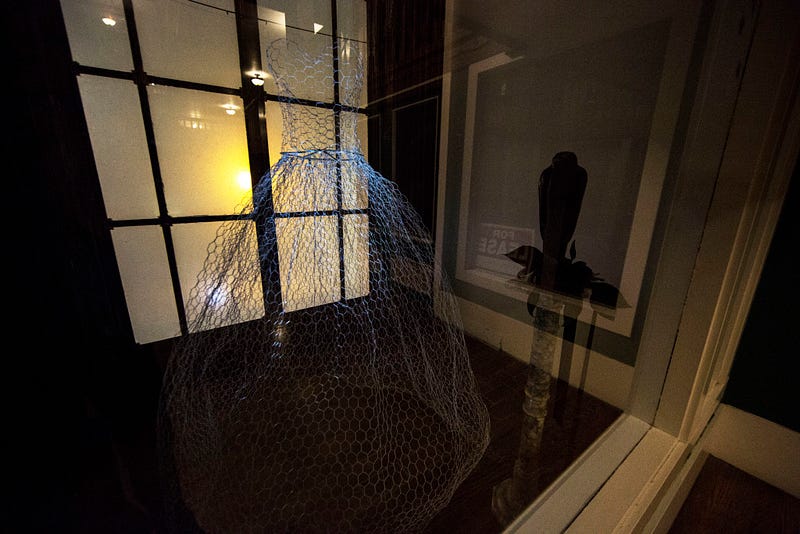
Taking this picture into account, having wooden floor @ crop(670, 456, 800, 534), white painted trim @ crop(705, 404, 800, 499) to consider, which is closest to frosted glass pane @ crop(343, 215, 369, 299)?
wooden floor @ crop(670, 456, 800, 534)

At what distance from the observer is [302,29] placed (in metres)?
0.43

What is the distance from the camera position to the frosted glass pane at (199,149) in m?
0.37

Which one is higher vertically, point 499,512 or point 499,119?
point 499,119

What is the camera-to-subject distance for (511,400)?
2.45 ft

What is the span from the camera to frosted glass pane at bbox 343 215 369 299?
1.84 ft

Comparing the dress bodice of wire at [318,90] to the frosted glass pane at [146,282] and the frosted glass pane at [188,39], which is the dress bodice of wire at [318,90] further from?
the frosted glass pane at [146,282]

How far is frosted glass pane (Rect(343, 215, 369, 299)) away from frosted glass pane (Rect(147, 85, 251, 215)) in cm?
19

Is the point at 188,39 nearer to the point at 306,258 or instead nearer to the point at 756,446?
the point at 306,258

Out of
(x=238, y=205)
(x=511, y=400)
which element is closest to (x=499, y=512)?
(x=511, y=400)

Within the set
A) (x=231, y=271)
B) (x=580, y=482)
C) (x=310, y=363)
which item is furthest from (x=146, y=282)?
(x=580, y=482)

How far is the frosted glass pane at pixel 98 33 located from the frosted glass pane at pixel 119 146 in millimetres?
19

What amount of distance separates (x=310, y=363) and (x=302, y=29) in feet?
2.50

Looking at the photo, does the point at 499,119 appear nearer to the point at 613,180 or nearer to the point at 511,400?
the point at 613,180

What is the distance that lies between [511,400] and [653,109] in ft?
2.40
